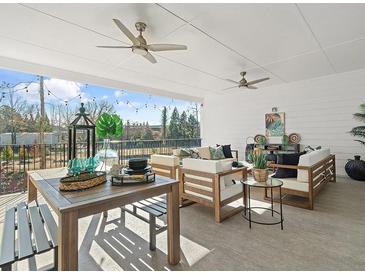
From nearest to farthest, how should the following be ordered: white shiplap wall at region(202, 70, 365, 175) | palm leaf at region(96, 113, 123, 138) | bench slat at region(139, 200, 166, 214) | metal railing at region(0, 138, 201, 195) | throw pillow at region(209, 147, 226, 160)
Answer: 1. palm leaf at region(96, 113, 123, 138)
2. bench slat at region(139, 200, 166, 214)
3. metal railing at region(0, 138, 201, 195)
4. white shiplap wall at region(202, 70, 365, 175)
5. throw pillow at region(209, 147, 226, 160)

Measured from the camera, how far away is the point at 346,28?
2807 mm

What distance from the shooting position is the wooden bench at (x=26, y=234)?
3.94 feet

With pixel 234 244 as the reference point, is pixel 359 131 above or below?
above

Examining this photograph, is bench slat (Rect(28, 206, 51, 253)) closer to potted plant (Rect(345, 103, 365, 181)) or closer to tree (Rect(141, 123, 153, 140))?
potted plant (Rect(345, 103, 365, 181))

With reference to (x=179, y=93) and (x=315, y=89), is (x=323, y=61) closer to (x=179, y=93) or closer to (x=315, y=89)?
(x=315, y=89)

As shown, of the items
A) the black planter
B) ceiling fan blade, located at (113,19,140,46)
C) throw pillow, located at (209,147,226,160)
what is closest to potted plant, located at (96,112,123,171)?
ceiling fan blade, located at (113,19,140,46)

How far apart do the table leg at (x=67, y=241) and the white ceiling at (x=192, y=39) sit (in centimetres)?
227

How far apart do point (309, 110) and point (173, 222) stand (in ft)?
17.7

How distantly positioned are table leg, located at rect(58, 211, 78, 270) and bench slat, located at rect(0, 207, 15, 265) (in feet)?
1.09

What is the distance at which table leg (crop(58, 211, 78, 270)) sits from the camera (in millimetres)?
1106

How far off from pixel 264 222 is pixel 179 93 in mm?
5153

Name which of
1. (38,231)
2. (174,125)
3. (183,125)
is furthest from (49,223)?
(183,125)

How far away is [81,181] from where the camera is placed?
149cm

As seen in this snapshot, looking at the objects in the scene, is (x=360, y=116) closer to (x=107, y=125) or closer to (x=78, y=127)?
(x=107, y=125)
